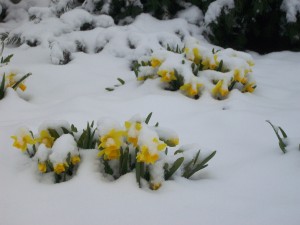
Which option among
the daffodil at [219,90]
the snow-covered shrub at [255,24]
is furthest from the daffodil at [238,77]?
the snow-covered shrub at [255,24]

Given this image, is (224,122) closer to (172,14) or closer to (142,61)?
(142,61)

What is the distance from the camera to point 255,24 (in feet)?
13.1

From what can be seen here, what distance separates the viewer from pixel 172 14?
14.7 feet

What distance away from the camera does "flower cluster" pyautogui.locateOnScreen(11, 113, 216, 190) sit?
1401mm

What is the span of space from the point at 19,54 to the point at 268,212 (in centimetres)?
331

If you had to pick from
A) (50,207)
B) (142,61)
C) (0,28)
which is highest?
(50,207)

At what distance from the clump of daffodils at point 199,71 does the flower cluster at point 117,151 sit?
1069mm

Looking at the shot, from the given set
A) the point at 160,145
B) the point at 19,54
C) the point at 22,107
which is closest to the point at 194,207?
the point at 160,145

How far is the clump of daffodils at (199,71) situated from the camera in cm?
261

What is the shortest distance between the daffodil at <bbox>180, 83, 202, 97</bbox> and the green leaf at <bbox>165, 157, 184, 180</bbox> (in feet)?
3.70

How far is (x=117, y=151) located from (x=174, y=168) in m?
0.24

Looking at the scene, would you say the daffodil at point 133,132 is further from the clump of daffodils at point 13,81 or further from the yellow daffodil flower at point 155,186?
the clump of daffodils at point 13,81

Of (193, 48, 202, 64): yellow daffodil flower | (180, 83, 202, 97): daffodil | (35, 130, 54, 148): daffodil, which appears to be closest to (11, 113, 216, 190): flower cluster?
(35, 130, 54, 148): daffodil

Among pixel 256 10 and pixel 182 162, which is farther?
pixel 256 10
